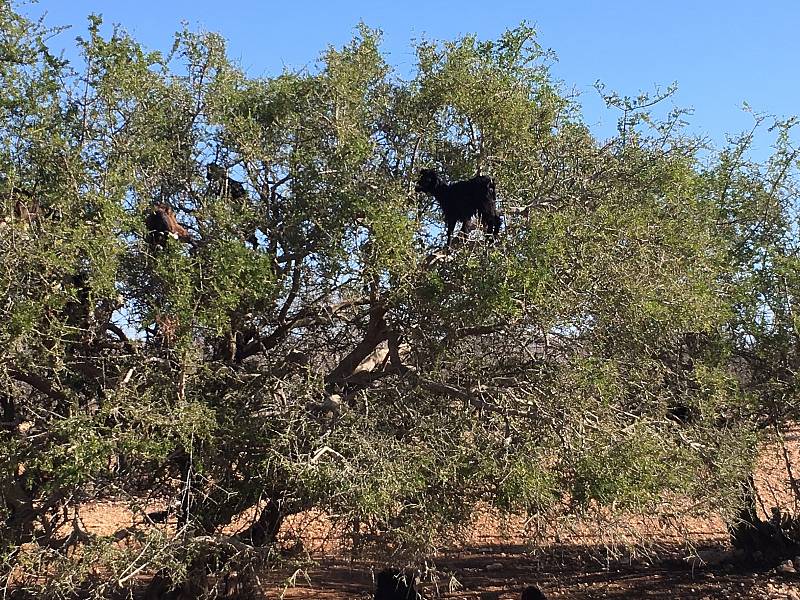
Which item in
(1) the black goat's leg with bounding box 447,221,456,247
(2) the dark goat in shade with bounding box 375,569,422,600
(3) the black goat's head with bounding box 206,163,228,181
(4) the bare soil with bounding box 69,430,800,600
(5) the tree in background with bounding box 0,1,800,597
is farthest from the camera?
(4) the bare soil with bounding box 69,430,800,600

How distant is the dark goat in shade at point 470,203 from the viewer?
5.60 meters

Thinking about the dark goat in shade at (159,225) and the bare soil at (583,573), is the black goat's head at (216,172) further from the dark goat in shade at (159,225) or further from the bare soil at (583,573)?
the bare soil at (583,573)

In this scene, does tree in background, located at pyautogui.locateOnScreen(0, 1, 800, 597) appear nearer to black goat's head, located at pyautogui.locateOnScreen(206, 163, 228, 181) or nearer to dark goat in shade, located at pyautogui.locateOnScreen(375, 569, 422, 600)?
black goat's head, located at pyautogui.locateOnScreen(206, 163, 228, 181)

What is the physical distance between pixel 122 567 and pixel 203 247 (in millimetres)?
2036

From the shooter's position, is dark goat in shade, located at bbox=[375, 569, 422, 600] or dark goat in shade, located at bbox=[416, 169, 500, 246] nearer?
dark goat in shade, located at bbox=[416, 169, 500, 246]

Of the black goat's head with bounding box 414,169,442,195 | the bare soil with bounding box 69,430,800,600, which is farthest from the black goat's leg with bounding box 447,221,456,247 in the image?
the bare soil with bounding box 69,430,800,600

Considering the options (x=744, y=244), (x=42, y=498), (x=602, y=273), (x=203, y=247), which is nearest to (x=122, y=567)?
(x=42, y=498)

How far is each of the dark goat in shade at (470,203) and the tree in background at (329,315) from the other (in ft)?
0.47

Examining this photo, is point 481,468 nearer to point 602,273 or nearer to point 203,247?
point 602,273

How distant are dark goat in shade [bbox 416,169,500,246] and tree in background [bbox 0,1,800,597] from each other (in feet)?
0.47

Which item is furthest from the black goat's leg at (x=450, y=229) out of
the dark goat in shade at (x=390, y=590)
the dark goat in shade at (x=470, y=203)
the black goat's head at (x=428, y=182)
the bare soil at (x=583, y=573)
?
the bare soil at (x=583, y=573)

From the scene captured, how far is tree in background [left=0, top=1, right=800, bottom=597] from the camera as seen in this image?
4.90m

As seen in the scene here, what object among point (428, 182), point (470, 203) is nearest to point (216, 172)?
point (428, 182)

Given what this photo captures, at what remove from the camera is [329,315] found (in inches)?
245
